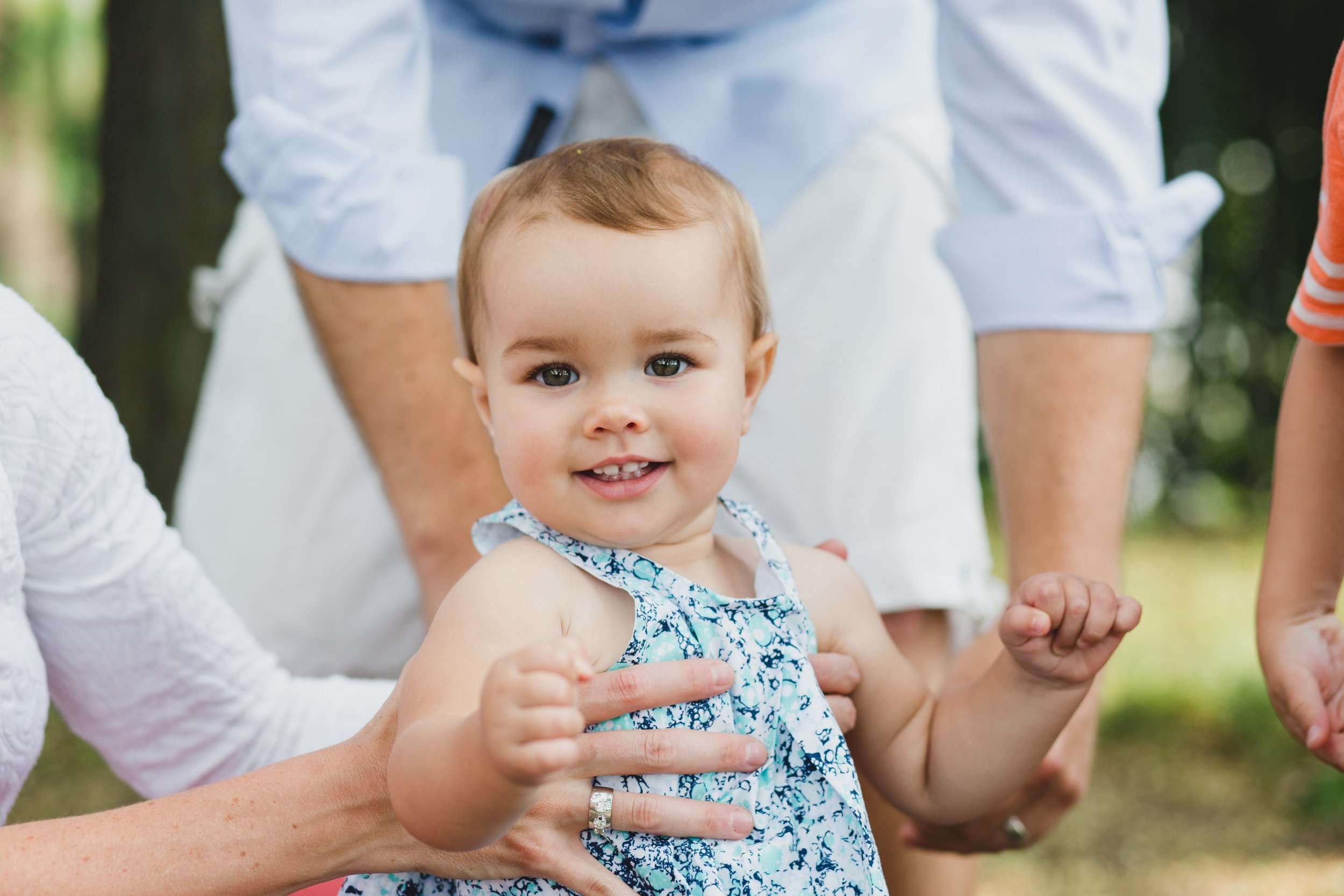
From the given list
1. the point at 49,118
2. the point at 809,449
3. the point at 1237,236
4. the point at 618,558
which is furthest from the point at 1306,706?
the point at 49,118

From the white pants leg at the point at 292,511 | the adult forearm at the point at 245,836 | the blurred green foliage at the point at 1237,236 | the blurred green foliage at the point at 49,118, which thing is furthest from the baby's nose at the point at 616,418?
the blurred green foliage at the point at 49,118

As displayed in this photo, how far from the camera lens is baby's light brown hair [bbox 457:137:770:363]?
1.09m

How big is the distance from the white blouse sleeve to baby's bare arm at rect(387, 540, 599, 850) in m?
0.40

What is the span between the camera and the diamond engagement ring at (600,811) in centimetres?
106

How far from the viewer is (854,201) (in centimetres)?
189

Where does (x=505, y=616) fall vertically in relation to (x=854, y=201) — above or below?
above

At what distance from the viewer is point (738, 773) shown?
1.11 metres

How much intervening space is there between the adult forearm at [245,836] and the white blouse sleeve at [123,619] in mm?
227

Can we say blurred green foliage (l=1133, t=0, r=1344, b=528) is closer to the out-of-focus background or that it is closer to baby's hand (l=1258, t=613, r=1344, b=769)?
the out-of-focus background

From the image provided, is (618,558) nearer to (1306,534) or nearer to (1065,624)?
(1065,624)

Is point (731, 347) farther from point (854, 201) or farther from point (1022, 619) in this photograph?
point (854, 201)

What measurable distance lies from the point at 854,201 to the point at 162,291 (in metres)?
2.49

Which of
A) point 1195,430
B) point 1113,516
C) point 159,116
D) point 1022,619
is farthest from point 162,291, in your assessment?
point 1195,430

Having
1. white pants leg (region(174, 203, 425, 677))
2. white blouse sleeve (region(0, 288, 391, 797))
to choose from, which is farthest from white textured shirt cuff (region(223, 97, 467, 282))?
white blouse sleeve (region(0, 288, 391, 797))
